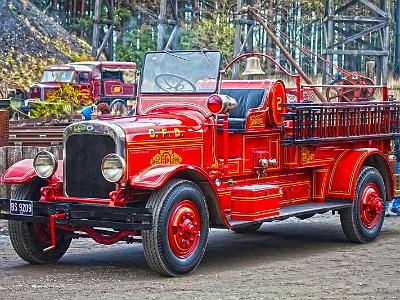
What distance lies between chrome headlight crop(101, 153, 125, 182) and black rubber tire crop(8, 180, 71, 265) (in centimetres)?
112

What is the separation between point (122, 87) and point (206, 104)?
20149mm

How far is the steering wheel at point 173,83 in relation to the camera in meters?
10.7

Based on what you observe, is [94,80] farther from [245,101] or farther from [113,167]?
[113,167]

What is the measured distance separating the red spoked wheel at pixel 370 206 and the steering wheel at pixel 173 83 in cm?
259

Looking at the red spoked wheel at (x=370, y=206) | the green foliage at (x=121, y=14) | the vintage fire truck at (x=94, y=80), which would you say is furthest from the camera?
the green foliage at (x=121, y=14)

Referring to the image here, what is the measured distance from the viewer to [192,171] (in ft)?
31.5

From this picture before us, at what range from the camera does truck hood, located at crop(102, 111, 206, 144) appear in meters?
9.52

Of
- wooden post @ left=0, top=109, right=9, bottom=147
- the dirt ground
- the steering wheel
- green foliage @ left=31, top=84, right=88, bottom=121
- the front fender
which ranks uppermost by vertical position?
the steering wheel

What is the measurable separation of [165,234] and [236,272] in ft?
2.76

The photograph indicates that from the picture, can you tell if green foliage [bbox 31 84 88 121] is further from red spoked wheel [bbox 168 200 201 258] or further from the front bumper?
red spoked wheel [bbox 168 200 201 258]

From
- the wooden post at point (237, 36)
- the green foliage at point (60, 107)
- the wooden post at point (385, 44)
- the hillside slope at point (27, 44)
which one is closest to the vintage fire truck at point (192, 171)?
the green foliage at point (60, 107)

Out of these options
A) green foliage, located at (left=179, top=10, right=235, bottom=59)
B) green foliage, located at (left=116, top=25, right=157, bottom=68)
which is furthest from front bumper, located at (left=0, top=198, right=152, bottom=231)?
green foliage, located at (left=116, top=25, right=157, bottom=68)

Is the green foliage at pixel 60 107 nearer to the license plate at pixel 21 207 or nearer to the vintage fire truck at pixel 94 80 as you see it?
the vintage fire truck at pixel 94 80

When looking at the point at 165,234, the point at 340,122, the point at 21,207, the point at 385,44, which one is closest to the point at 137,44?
the point at 385,44
